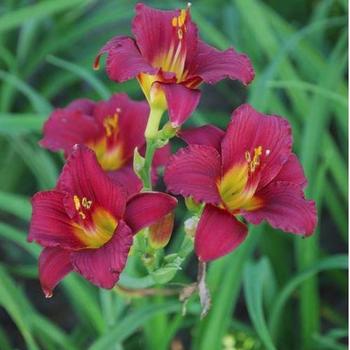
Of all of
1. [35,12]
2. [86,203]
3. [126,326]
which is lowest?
[126,326]

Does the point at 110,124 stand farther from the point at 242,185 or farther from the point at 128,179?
the point at 242,185

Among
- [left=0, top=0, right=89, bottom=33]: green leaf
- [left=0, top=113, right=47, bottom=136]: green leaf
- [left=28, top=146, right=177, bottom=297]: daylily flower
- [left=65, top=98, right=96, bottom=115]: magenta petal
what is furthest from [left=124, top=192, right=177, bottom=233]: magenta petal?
[left=0, top=0, right=89, bottom=33]: green leaf

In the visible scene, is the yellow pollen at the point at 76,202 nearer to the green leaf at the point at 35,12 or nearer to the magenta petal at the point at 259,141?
the magenta petal at the point at 259,141

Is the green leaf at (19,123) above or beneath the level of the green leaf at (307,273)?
above

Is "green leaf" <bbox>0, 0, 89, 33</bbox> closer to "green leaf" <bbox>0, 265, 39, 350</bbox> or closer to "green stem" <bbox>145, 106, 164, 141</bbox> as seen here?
"green leaf" <bbox>0, 265, 39, 350</bbox>

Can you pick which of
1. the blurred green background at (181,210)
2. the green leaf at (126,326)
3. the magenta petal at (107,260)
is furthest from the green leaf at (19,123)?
the magenta petal at (107,260)

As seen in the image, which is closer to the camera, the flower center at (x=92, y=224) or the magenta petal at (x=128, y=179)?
the flower center at (x=92, y=224)

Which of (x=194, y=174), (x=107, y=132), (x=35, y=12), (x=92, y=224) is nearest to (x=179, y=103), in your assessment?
(x=194, y=174)
